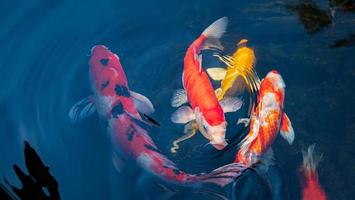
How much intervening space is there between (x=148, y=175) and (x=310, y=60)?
5.98ft

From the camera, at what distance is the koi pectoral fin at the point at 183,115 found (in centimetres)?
385

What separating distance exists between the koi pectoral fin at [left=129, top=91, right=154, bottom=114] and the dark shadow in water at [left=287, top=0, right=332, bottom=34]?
1.66 m

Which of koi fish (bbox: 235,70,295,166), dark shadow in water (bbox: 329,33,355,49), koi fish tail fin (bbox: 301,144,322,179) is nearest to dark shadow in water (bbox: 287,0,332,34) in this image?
dark shadow in water (bbox: 329,33,355,49)

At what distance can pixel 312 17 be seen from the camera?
450 centimetres

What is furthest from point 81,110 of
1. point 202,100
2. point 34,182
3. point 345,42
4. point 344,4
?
point 344,4

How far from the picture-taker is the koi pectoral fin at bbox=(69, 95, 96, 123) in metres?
4.01

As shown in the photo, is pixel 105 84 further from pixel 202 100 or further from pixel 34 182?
pixel 34 182

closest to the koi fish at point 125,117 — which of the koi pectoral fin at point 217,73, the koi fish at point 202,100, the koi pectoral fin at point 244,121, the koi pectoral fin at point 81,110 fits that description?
the koi pectoral fin at point 81,110

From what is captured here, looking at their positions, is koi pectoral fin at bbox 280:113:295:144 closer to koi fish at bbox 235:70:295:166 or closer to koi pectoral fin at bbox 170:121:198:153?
koi fish at bbox 235:70:295:166

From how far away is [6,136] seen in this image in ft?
12.9

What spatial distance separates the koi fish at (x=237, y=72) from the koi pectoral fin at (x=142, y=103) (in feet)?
1.91

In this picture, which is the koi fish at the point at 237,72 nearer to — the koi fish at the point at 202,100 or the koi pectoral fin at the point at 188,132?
the koi fish at the point at 202,100

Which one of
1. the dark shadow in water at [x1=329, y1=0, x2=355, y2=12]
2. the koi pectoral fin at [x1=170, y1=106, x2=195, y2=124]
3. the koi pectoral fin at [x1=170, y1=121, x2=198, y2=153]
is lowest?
the koi pectoral fin at [x1=170, y1=121, x2=198, y2=153]

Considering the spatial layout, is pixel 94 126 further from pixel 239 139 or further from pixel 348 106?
pixel 348 106
